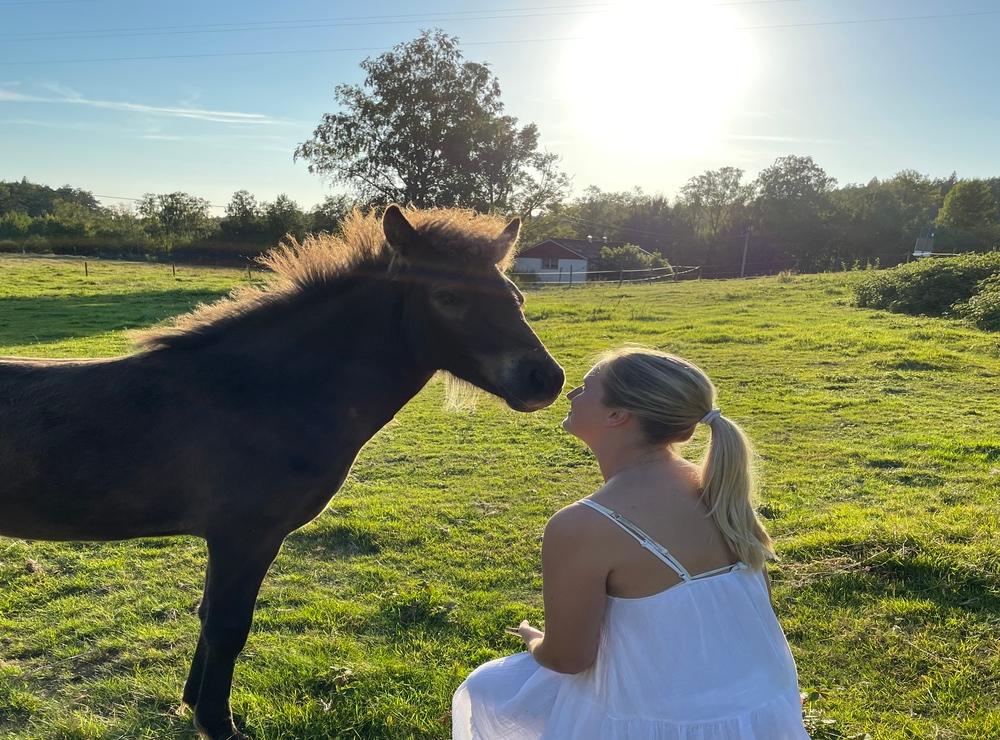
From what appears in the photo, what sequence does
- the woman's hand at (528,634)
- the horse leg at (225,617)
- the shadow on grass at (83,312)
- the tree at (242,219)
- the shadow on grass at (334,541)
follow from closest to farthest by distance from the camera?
the woman's hand at (528,634), the horse leg at (225,617), the shadow on grass at (334,541), the shadow on grass at (83,312), the tree at (242,219)

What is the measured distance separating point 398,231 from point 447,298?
43 cm

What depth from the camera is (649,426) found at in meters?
2.09

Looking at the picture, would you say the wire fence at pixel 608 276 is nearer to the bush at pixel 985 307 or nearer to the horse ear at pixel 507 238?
the bush at pixel 985 307

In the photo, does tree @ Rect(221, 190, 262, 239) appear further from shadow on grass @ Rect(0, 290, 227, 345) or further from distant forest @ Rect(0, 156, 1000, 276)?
shadow on grass @ Rect(0, 290, 227, 345)

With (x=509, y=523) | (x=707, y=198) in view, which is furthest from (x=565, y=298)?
(x=707, y=198)

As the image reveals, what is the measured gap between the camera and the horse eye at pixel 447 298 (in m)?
3.08

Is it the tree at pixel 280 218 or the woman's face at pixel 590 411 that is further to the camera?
the tree at pixel 280 218

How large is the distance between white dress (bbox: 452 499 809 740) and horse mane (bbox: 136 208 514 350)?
1.71 m

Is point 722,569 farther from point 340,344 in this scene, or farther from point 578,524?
point 340,344

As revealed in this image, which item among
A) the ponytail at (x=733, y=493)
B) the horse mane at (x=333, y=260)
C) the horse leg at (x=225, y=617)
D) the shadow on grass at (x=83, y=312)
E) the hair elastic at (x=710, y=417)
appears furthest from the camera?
the shadow on grass at (x=83, y=312)

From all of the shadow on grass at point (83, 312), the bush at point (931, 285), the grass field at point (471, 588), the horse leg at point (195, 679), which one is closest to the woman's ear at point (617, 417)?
the grass field at point (471, 588)

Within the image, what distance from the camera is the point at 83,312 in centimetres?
1816

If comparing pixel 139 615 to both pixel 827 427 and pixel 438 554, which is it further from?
pixel 827 427

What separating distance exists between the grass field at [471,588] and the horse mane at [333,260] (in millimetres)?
1992
